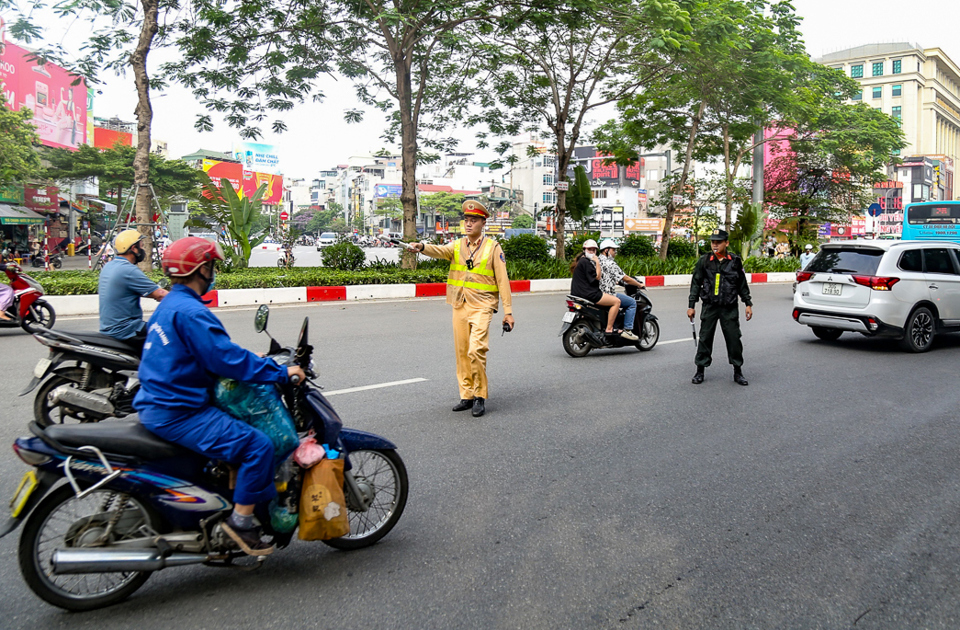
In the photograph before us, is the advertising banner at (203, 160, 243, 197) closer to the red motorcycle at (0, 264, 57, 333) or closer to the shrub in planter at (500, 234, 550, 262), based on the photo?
the shrub in planter at (500, 234, 550, 262)

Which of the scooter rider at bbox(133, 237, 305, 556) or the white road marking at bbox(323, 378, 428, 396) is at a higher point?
the scooter rider at bbox(133, 237, 305, 556)

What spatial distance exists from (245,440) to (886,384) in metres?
7.01

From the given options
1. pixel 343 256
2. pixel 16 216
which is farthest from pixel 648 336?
pixel 16 216

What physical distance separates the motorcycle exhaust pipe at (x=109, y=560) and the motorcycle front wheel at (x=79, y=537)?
0.05 m

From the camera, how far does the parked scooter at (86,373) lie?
5.29 metres

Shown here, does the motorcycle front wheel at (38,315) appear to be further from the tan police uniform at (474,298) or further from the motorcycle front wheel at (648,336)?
the motorcycle front wheel at (648,336)

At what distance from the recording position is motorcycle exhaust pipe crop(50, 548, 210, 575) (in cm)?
270

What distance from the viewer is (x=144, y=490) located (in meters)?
2.82

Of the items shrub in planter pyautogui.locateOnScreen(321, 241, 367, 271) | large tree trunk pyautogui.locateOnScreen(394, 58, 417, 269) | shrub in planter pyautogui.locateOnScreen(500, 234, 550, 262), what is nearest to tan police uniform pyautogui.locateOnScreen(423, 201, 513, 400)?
large tree trunk pyautogui.locateOnScreen(394, 58, 417, 269)

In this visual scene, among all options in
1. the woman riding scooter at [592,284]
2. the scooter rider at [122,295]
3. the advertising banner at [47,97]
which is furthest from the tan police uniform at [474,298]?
the advertising banner at [47,97]

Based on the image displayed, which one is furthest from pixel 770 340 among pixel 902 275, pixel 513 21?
pixel 513 21

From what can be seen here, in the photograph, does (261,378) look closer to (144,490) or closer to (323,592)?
(144,490)

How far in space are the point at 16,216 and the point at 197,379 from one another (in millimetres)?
37391

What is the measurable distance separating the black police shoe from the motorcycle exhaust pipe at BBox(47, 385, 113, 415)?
2.72 metres
